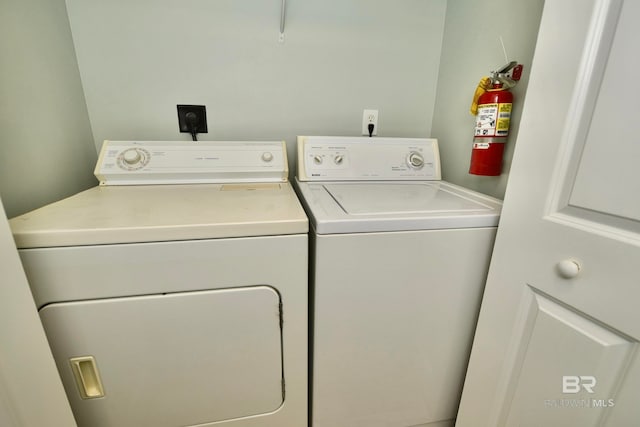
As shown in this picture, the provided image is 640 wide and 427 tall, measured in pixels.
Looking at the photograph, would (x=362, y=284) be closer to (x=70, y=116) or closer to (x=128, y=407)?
(x=128, y=407)

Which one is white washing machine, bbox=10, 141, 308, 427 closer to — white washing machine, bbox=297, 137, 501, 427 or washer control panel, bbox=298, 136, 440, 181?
white washing machine, bbox=297, 137, 501, 427

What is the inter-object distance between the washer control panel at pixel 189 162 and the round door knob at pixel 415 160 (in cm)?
62

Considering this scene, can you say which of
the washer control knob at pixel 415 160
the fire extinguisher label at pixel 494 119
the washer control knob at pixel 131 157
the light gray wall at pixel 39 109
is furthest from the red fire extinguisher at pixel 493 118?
the light gray wall at pixel 39 109

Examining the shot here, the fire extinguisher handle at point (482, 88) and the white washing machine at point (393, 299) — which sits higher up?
the fire extinguisher handle at point (482, 88)

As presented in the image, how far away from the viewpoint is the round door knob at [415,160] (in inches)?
54.1

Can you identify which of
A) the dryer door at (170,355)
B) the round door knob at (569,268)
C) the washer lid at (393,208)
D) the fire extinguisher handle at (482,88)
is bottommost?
the dryer door at (170,355)

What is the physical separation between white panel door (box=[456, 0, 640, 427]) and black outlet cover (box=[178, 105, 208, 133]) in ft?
4.39

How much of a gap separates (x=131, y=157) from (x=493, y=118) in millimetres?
1472

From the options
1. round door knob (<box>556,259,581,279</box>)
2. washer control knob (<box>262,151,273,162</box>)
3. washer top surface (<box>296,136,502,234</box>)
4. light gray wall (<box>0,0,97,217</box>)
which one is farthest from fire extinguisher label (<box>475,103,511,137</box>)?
light gray wall (<box>0,0,97,217</box>)

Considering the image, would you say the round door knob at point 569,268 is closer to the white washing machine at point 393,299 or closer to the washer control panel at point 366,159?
the white washing machine at point 393,299

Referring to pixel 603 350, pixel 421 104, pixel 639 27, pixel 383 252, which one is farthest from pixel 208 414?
pixel 421 104

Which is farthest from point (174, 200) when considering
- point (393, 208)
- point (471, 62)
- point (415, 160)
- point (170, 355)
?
point (471, 62)

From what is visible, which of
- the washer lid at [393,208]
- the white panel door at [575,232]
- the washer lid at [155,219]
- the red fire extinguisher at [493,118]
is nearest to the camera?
the white panel door at [575,232]

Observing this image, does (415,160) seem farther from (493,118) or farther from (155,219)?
(155,219)
